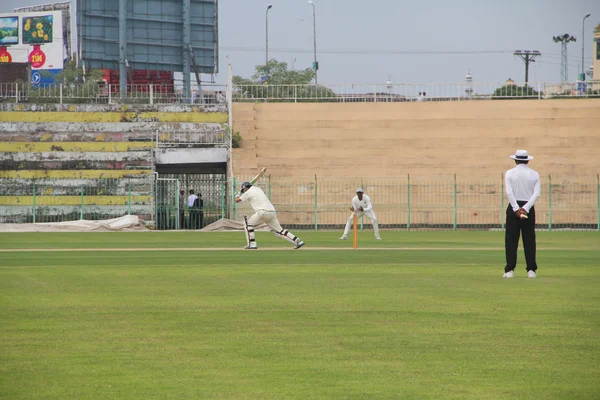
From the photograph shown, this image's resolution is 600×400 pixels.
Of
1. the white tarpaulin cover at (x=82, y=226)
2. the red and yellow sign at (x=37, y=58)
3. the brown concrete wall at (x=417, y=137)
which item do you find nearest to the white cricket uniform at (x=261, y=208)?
Answer: the white tarpaulin cover at (x=82, y=226)

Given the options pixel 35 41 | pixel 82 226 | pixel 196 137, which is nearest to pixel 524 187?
pixel 82 226

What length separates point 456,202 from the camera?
1644 inches

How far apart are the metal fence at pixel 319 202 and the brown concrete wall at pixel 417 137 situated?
1.64 m

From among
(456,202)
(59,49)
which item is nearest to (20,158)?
(456,202)

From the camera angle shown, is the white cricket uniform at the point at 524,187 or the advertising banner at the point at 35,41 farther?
the advertising banner at the point at 35,41

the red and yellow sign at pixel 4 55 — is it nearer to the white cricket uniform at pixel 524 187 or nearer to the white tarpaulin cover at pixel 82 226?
the white tarpaulin cover at pixel 82 226

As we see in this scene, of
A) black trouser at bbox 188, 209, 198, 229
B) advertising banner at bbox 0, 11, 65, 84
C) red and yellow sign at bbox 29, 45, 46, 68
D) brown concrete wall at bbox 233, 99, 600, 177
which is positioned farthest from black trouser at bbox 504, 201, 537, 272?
red and yellow sign at bbox 29, 45, 46, 68

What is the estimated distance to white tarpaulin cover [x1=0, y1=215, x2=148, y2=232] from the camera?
1469 inches

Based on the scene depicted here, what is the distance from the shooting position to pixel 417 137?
46281 mm

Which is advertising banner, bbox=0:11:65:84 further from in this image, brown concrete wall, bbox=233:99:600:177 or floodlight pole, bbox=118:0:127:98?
brown concrete wall, bbox=233:99:600:177

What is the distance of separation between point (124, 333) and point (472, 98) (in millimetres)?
42136

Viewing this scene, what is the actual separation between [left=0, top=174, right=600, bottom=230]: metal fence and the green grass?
2300 cm

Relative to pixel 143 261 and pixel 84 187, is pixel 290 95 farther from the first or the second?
pixel 143 261

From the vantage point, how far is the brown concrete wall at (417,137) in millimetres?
44375
